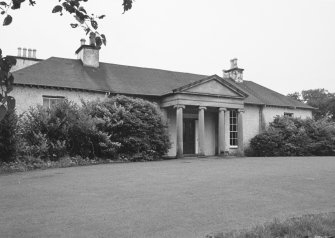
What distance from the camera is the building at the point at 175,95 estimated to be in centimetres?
1892

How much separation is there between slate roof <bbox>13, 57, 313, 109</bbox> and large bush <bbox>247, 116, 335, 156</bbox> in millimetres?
2551

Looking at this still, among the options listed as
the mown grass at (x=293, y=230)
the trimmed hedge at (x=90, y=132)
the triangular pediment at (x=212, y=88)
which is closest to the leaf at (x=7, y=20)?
the mown grass at (x=293, y=230)

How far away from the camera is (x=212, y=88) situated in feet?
69.5

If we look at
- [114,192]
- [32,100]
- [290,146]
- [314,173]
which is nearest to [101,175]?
[114,192]

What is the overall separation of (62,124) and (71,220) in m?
10.8

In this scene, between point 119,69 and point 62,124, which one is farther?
point 119,69

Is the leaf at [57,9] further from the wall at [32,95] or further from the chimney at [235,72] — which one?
the chimney at [235,72]

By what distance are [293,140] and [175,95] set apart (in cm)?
915

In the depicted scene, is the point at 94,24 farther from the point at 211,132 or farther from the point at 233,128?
the point at 233,128

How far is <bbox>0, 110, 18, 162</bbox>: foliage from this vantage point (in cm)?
1372

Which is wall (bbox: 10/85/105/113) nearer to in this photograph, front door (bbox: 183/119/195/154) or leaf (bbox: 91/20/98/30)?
front door (bbox: 183/119/195/154)

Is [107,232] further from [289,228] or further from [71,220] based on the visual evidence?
[289,228]

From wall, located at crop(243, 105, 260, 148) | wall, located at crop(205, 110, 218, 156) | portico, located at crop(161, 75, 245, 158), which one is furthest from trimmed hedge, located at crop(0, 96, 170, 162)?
wall, located at crop(243, 105, 260, 148)

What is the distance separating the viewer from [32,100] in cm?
1825
